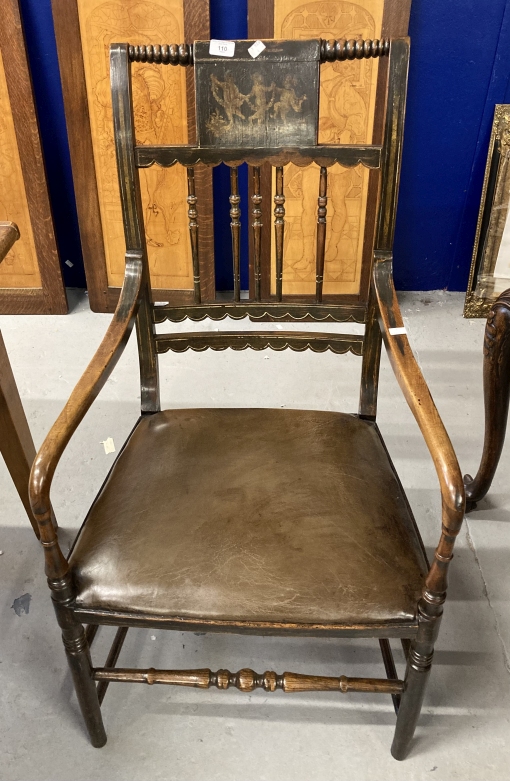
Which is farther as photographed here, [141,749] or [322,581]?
[141,749]

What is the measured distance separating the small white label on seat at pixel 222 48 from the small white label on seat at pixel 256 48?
0.10 feet

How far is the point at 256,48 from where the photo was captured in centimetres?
112

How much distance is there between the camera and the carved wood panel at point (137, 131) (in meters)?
2.17

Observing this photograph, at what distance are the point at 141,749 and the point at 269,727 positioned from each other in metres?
0.25

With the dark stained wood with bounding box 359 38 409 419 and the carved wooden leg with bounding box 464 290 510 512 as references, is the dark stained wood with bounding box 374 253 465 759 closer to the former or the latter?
the dark stained wood with bounding box 359 38 409 419

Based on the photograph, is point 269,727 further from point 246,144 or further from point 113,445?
point 246,144

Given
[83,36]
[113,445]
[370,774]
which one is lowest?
[370,774]

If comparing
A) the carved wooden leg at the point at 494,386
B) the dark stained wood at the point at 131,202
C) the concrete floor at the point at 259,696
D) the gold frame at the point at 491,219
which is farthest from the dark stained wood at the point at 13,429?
the gold frame at the point at 491,219

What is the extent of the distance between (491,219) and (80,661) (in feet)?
6.90

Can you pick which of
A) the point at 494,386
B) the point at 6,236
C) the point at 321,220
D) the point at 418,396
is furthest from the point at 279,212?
the point at 494,386

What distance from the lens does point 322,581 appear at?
0.98 metres

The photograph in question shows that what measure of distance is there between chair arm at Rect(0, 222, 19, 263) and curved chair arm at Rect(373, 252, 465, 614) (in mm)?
733

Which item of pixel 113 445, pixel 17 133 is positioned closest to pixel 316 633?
pixel 113 445

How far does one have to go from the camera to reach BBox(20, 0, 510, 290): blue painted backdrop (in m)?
2.22
